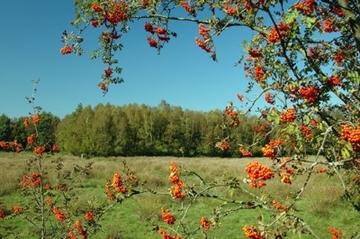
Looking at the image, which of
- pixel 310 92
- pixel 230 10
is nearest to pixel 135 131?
pixel 230 10

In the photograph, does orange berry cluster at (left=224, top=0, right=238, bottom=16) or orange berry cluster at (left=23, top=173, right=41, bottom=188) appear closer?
orange berry cluster at (left=224, top=0, right=238, bottom=16)

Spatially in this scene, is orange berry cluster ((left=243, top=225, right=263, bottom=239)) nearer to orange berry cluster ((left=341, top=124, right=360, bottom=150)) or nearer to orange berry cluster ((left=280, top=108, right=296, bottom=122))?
orange berry cluster ((left=341, top=124, right=360, bottom=150))

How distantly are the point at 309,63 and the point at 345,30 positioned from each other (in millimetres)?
874

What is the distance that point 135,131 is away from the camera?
50719 mm

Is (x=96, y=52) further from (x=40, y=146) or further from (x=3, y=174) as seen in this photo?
(x=3, y=174)

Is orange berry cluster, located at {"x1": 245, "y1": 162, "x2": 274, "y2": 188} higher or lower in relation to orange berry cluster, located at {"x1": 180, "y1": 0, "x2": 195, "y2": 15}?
lower

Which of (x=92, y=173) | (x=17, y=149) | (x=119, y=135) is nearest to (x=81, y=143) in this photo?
(x=119, y=135)

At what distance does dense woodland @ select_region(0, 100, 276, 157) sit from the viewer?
46094 millimetres

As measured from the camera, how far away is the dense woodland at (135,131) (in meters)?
46.1

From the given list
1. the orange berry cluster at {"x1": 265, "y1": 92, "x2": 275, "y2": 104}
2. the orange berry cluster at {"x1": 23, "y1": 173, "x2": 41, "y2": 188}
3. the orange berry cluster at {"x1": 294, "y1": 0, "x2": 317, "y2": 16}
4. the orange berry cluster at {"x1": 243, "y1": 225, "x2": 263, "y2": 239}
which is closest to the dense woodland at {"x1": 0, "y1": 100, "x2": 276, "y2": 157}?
the orange berry cluster at {"x1": 23, "y1": 173, "x2": 41, "y2": 188}

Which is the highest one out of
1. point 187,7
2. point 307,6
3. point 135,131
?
point 135,131

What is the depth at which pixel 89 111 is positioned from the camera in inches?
1945

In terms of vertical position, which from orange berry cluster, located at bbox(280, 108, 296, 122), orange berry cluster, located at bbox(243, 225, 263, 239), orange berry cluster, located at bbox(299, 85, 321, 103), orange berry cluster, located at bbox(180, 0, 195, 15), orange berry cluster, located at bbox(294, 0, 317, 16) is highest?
orange berry cluster, located at bbox(180, 0, 195, 15)

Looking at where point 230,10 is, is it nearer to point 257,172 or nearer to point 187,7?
point 187,7
